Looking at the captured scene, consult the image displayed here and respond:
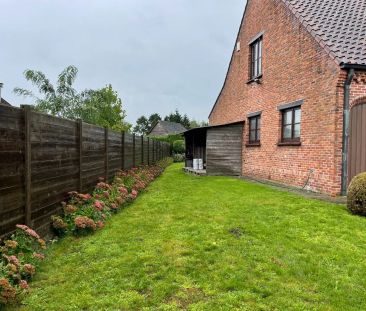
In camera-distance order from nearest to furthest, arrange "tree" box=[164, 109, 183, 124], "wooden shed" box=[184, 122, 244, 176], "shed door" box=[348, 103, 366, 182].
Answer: "shed door" box=[348, 103, 366, 182] → "wooden shed" box=[184, 122, 244, 176] → "tree" box=[164, 109, 183, 124]

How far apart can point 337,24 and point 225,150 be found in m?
7.58

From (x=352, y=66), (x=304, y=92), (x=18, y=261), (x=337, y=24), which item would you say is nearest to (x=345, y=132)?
(x=352, y=66)

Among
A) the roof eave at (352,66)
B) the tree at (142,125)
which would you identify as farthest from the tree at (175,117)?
the roof eave at (352,66)

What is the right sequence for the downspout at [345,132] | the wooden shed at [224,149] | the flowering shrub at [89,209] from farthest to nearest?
the wooden shed at [224,149]
the downspout at [345,132]
the flowering shrub at [89,209]

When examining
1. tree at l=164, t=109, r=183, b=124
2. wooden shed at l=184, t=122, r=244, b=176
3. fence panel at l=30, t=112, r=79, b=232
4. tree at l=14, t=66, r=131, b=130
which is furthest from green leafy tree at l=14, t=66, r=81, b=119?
tree at l=164, t=109, r=183, b=124

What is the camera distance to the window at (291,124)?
12172 millimetres

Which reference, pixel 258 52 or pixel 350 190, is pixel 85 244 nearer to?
pixel 350 190

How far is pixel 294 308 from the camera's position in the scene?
11.1 ft

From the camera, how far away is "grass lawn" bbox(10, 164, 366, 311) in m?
3.51

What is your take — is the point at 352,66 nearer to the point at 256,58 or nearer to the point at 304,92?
the point at 304,92

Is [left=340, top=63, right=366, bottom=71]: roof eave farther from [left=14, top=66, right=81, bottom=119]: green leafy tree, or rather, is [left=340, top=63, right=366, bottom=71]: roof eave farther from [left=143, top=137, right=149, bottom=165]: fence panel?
[left=14, top=66, right=81, bottom=119]: green leafy tree

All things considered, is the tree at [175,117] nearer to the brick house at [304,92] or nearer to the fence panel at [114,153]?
the brick house at [304,92]

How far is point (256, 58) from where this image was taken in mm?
16281

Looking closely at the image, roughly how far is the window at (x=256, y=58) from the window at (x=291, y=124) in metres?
2.97
